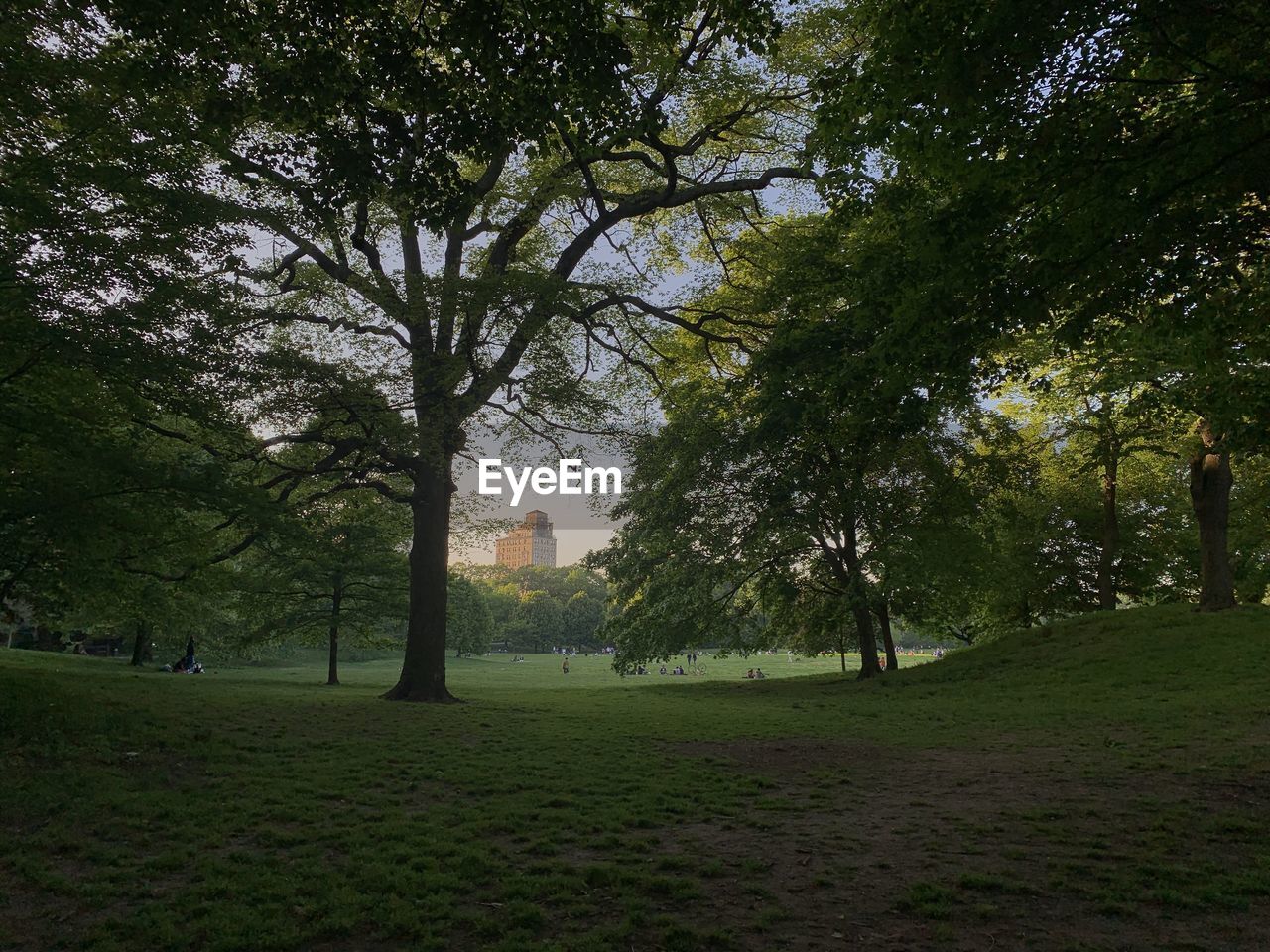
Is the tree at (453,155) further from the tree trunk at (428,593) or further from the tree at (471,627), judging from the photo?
the tree at (471,627)

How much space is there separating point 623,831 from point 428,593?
1341 centimetres

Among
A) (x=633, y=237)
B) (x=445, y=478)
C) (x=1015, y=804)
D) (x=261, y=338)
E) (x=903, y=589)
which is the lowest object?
(x=1015, y=804)

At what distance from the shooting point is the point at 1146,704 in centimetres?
1479

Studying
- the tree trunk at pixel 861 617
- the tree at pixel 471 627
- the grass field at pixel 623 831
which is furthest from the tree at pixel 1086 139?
the tree at pixel 471 627

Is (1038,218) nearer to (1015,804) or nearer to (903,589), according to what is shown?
(1015,804)

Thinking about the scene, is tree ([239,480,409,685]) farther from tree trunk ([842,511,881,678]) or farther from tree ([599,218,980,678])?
tree trunk ([842,511,881,678])

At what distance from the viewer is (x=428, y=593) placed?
19.4 m

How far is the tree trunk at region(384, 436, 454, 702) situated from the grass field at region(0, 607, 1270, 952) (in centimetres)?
469

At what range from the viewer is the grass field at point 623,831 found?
15.8ft

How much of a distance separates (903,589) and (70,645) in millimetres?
43375

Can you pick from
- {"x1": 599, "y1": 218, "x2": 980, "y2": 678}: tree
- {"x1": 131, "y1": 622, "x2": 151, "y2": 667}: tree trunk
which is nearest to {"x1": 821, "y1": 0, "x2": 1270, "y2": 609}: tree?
{"x1": 599, "y1": 218, "x2": 980, "y2": 678}: tree

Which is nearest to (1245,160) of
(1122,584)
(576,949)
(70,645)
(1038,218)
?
(1038,218)

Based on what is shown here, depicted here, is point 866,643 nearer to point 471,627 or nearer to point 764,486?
point 764,486

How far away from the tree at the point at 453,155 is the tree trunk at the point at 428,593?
55mm
